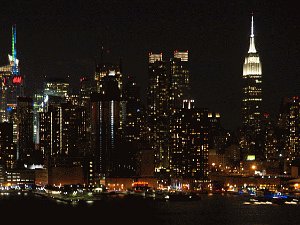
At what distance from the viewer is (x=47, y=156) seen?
13175 centimetres

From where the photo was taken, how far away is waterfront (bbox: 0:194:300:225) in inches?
3024

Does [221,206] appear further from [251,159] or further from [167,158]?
[251,159]

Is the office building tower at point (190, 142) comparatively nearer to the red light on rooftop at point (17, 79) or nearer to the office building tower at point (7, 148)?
the office building tower at point (7, 148)

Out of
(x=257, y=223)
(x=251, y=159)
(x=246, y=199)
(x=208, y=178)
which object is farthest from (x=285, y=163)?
(x=257, y=223)

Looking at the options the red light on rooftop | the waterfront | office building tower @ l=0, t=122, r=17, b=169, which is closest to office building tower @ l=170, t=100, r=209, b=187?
the waterfront

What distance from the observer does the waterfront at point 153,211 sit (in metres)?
76.8

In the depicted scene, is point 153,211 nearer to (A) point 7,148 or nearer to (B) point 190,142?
(B) point 190,142

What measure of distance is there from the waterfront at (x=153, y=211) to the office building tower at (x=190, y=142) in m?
14.9

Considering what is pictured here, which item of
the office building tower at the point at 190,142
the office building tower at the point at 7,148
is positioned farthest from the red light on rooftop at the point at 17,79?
the office building tower at the point at 190,142

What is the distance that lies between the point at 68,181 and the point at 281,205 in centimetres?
4076

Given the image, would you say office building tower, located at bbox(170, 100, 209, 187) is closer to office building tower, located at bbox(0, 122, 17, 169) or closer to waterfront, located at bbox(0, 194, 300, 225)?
waterfront, located at bbox(0, 194, 300, 225)

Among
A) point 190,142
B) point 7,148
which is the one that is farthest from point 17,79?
point 190,142

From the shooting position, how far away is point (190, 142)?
121188 millimetres

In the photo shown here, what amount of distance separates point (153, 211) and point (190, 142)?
34.2 m
